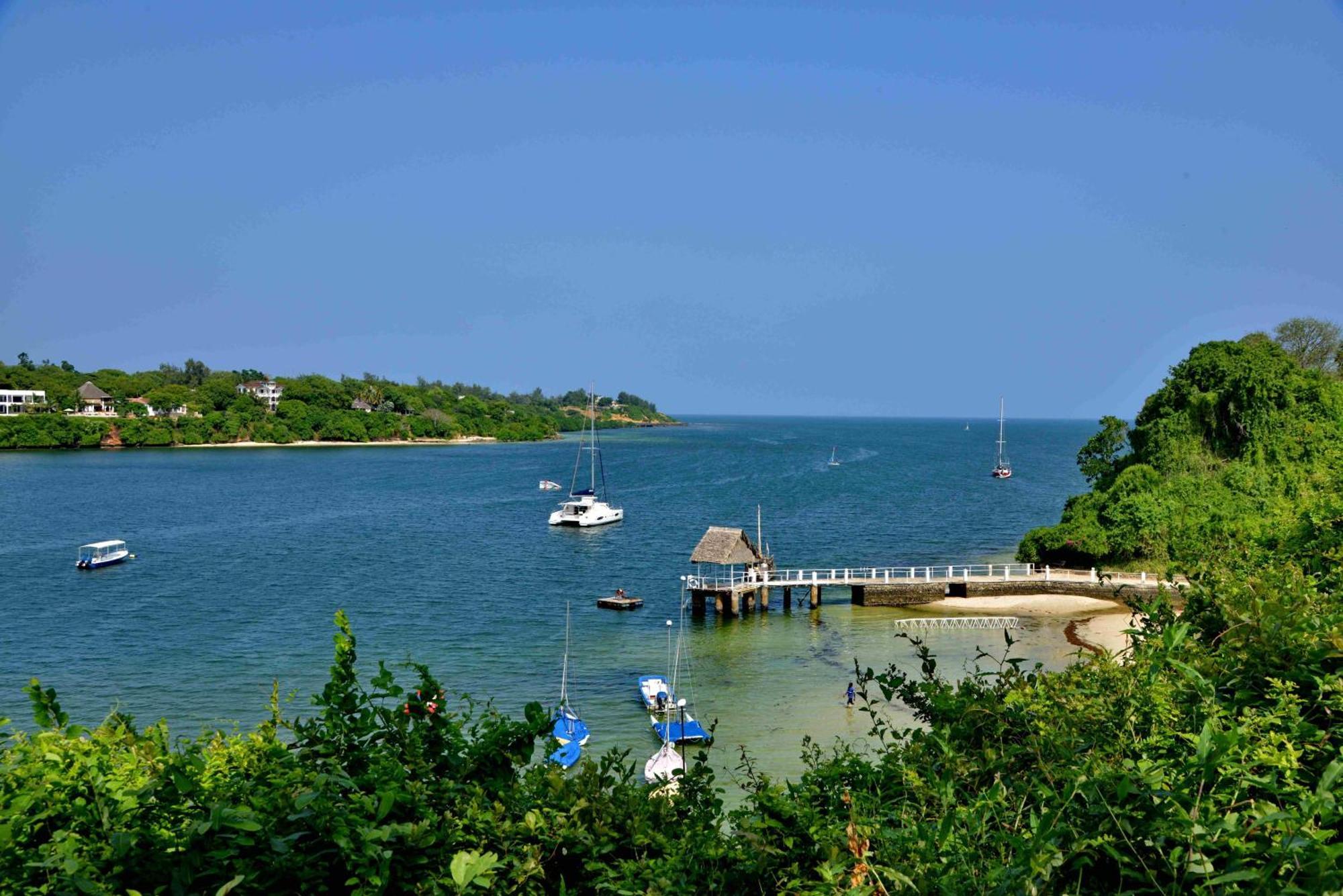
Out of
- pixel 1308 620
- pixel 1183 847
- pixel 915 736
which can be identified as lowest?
pixel 915 736

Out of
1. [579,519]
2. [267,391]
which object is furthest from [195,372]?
[579,519]

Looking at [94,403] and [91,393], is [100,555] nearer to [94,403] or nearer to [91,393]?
[94,403]

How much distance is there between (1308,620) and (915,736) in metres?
2.25

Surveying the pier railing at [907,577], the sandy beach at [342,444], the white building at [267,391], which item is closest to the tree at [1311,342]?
the pier railing at [907,577]

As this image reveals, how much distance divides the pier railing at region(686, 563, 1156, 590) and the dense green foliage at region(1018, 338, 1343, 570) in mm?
1965

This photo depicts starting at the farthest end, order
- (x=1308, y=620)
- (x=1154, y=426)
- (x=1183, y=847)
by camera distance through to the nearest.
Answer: (x=1154, y=426), (x=1308, y=620), (x=1183, y=847)

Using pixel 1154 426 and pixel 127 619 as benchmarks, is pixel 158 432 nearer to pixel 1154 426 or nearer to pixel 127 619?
pixel 127 619

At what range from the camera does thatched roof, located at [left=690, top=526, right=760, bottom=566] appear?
3512 cm

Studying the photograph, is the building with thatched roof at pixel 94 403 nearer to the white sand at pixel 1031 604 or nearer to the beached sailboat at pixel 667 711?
the white sand at pixel 1031 604

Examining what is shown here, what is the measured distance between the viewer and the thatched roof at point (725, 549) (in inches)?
1383

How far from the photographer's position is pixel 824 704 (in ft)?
77.3

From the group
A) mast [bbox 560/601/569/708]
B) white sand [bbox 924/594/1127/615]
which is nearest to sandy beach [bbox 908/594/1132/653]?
white sand [bbox 924/594/1127/615]

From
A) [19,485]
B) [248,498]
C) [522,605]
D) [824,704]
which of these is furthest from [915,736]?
[19,485]

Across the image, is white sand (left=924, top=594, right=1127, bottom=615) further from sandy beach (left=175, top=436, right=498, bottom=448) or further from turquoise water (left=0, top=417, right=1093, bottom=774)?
sandy beach (left=175, top=436, right=498, bottom=448)
